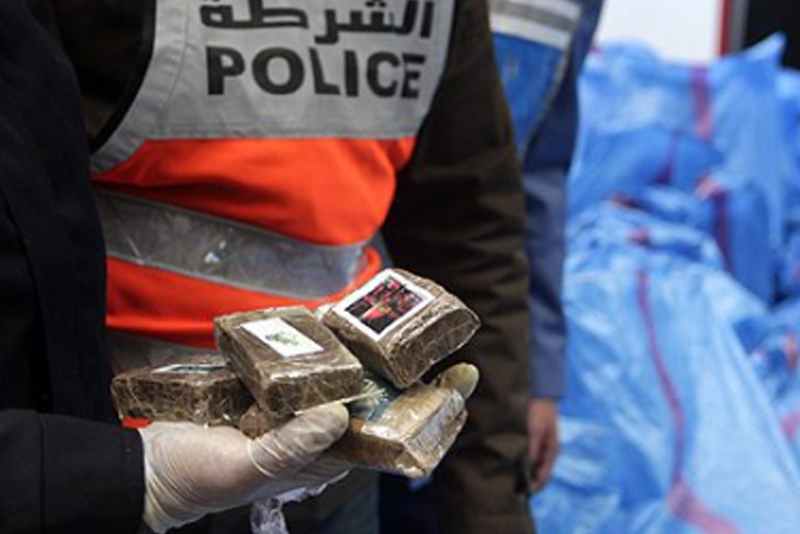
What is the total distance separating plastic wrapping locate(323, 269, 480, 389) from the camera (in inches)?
29.2

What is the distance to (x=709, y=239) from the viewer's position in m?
2.73

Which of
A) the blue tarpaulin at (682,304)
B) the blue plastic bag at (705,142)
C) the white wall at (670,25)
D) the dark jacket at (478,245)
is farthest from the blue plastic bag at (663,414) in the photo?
the white wall at (670,25)

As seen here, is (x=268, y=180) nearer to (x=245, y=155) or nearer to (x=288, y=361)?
(x=245, y=155)

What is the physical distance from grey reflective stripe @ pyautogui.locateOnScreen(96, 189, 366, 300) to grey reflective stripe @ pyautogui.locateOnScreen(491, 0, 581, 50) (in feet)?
1.78

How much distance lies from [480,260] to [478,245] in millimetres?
15

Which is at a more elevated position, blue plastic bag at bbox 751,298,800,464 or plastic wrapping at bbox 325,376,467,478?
plastic wrapping at bbox 325,376,467,478

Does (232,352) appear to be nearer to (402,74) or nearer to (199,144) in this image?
(199,144)

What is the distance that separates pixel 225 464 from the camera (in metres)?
0.72

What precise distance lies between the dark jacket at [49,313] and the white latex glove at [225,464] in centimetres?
1

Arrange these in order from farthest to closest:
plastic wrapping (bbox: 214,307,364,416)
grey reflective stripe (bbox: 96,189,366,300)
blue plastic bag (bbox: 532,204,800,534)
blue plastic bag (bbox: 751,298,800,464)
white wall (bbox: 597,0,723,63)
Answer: white wall (bbox: 597,0,723,63)
blue plastic bag (bbox: 751,298,800,464)
blue plastic bag (bbox: 532,204,800,534)
grey reflective stripe (bbox: 96,189,366,300)
plastic wrapping (bbox: 214,307,364,416)

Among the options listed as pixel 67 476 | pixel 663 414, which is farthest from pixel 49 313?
pixel 663 414

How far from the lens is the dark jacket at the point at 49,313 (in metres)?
0.72

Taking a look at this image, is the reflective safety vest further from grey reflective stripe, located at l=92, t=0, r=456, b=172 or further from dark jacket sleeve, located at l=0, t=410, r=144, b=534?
dark jacket sleeve, located at l=0, t=410, r=144, b=534

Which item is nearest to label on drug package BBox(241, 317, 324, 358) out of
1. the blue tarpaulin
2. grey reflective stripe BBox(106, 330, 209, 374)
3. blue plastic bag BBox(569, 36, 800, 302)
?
grey reflective stripe BBox(106, 330, 209, 374)
